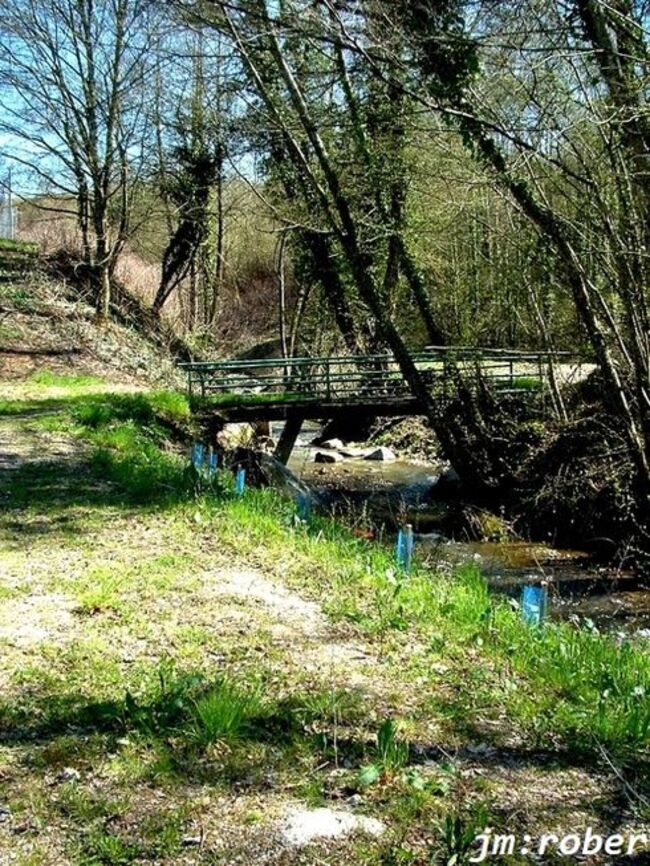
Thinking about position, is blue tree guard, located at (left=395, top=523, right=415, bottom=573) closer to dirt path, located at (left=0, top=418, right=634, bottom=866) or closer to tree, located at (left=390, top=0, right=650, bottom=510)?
dirt path, located at (left=0, top=418, right=634, bottom=866)

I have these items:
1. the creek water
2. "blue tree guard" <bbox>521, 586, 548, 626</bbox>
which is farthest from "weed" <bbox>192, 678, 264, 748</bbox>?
the creek water

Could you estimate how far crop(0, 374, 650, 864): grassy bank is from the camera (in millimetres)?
2994

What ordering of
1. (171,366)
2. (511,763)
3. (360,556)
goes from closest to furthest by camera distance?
1. (511,763)
2. (360,556)
3. (171,366)

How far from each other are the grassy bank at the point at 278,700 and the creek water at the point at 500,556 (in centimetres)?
161

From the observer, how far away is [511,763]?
3.43 meters

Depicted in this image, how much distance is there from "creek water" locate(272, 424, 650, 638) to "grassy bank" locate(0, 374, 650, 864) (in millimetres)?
1607

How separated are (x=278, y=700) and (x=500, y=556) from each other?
784 centimetres

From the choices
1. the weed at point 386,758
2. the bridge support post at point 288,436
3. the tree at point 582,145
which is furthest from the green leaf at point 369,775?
the bridge support post at point 288,436

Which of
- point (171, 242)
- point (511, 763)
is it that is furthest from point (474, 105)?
point (171, 242)

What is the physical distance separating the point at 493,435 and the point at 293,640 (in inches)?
401

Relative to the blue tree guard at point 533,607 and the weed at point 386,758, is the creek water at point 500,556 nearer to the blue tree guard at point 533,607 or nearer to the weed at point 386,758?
the blue tree guard at point 533,607

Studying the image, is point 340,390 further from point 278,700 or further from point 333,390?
point 278,700

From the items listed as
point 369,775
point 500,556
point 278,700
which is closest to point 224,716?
point 278,700

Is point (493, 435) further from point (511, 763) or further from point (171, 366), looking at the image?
point (511, 763)
